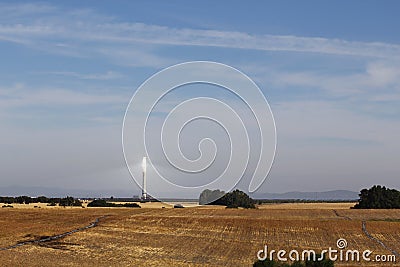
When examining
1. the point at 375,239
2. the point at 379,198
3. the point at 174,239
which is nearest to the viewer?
the point at 174,239

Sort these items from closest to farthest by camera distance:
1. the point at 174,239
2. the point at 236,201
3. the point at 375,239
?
the point at 174,239 → the point at 375,239 → the point at 236,201

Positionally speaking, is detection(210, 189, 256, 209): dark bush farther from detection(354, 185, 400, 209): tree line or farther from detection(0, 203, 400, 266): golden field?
detection(0, 203, 400, 266): golden field

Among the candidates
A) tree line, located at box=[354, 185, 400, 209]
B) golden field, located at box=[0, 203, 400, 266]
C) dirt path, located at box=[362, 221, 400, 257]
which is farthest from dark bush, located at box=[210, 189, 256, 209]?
dirt path, located at box=[362, 221, 400, 257]

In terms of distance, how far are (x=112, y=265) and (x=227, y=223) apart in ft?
88.9

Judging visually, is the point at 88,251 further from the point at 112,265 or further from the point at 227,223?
the point at 227,223

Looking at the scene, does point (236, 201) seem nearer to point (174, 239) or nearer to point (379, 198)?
point (379, 198)

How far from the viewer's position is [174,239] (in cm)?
4647

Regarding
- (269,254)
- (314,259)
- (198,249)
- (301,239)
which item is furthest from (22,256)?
(301,239)

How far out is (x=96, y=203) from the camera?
113188mm

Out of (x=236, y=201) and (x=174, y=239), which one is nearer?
(x=174, y=239)

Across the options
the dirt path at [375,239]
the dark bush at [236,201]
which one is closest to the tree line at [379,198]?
the dark bush at [236,201]

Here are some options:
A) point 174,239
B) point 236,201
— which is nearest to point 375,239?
point 174,239

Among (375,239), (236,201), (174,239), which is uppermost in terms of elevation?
(236,201)

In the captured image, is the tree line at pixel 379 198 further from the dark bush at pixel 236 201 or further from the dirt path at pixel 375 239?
the dirt path at pixel 375 239
